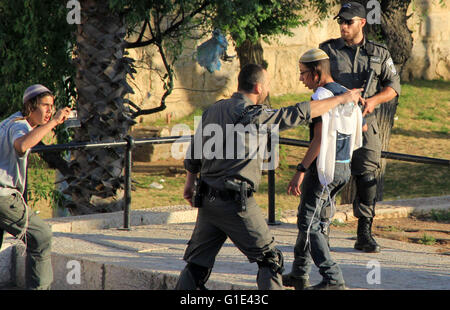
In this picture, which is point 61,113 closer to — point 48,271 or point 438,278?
point 48,271

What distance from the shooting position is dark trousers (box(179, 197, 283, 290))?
4.92m

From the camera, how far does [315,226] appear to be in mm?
5418

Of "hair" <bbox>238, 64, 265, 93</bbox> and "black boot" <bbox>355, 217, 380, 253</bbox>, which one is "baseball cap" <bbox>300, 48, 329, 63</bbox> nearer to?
"hair" <bbox>238, 64, 265, 93</bbox>

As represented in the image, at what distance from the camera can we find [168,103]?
67.3 feet

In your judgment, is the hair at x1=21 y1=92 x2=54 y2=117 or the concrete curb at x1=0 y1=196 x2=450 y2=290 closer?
the hair at x1=21 y1=92 x2=54 y2=117

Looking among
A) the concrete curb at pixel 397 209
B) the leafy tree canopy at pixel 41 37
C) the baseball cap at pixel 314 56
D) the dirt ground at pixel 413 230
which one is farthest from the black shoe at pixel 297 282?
the leafy tree canopy at pixel 41 37

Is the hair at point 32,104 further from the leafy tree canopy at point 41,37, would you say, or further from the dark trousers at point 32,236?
the leafy tree canopy at point 41,37

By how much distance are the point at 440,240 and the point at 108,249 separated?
10.9ft

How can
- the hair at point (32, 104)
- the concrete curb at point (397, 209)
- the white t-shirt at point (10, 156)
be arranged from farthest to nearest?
the concrete curb at point (397, 209), the hair at point (32, 104), the white t-shirt at point (10, 156)

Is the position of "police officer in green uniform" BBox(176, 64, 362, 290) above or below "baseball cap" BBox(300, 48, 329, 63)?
below

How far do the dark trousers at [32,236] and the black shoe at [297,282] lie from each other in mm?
1610

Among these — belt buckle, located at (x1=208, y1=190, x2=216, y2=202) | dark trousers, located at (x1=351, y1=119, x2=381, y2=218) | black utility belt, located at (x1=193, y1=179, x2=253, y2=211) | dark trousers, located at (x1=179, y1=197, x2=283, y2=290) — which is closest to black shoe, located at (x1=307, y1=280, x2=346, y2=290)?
dark trousers, located at (x1=179, y1=197, x2=283, y2=290)

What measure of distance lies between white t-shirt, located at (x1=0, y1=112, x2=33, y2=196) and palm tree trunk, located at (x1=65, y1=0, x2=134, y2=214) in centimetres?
424

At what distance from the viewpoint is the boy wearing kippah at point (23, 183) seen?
5324 millimetres
